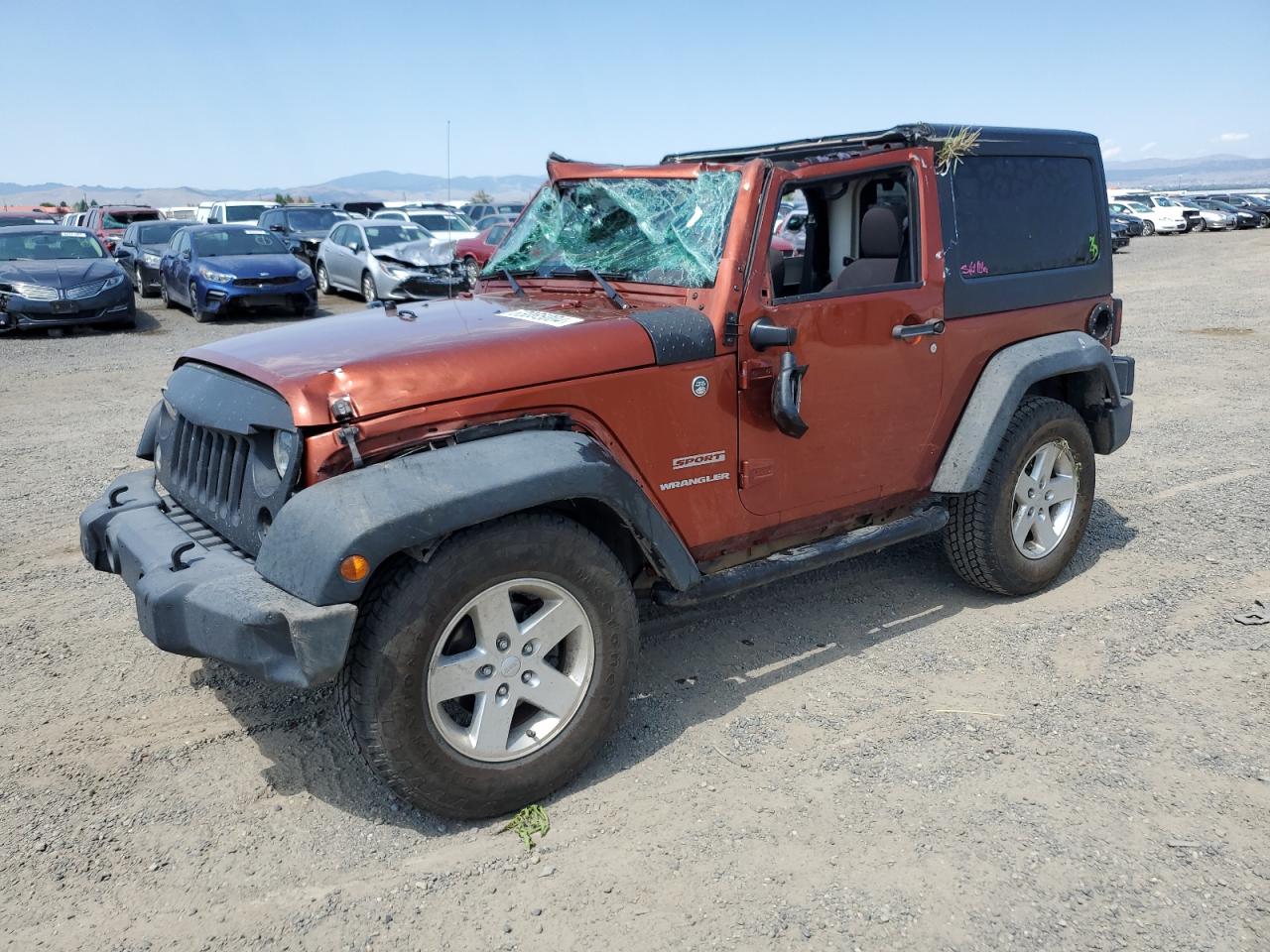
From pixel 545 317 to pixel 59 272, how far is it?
13.5 metres

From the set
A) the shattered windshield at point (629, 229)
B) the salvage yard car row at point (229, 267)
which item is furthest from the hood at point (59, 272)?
the shattered windshield at point (629, 229)

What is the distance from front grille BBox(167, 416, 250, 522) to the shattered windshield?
1554 millimetres

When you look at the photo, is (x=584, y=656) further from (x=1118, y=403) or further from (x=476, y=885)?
(x=1118, y=403)

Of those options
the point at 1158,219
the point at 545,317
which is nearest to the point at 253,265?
the point at 545,317

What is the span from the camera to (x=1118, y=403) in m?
5.02

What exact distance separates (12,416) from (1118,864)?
959 centimetres

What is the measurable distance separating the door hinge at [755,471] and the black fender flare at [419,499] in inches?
25.2

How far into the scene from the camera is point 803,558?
4.00 m

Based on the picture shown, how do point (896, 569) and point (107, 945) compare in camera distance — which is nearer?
point (107, 945)

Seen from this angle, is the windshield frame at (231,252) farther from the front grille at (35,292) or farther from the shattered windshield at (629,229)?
the shattered windshield at (629,229)

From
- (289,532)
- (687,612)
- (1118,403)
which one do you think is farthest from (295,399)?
(1118,403)

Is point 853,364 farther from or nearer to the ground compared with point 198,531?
farther from the ground

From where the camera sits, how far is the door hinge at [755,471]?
3.72 meters

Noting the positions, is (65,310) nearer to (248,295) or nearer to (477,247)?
(248,295)
